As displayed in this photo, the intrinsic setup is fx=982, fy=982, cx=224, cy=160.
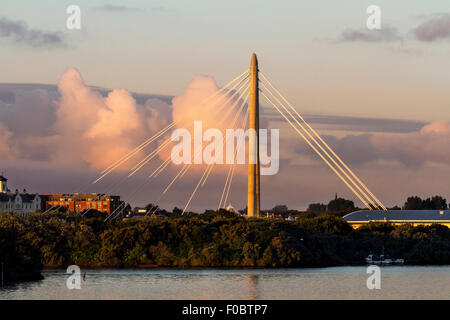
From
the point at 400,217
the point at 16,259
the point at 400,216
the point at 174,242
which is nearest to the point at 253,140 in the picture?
the point at 174,242

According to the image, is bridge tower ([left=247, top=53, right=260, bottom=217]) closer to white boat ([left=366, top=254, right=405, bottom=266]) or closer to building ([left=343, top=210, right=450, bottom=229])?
white boat ([left=366, top=254, right=405, bottom=266])

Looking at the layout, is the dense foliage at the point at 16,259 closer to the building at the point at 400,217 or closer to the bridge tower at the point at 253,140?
the bridge tower at the point at 253,140

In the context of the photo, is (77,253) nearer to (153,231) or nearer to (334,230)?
(153,231)

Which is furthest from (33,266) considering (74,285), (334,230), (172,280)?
(334,230)

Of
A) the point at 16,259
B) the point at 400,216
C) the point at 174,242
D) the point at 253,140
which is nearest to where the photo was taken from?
the point at 16,259

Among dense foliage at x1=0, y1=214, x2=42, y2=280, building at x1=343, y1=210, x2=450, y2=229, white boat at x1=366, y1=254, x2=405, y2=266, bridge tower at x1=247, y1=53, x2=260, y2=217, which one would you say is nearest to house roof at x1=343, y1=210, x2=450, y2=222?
building at x1=343, y1=210, x2=450, y2=229

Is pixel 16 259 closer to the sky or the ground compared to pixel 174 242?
closer to the ground

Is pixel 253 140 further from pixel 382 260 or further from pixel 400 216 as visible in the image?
pixel 400 216
